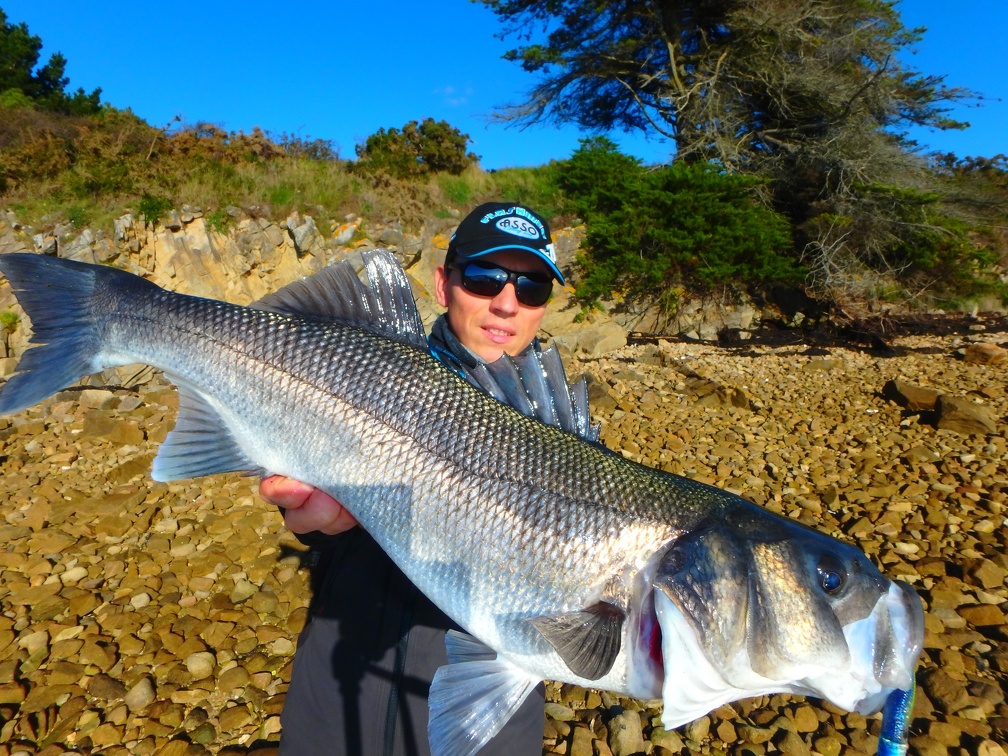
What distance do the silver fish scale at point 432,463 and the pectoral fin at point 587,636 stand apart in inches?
2.0

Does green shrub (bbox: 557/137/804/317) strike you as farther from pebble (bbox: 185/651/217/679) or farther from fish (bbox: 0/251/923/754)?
fish (bbox: 0/251/923/754)

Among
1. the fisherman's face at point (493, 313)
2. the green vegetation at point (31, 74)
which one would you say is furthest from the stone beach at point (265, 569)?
the green vegetation at point (31, 74)

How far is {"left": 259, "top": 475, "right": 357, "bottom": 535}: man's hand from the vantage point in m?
2.09

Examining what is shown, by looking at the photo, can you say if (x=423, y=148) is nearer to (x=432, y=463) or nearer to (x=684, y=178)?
(x=684, y=178)

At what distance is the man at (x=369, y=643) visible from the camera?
2.21m

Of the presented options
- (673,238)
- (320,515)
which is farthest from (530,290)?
(673,238)

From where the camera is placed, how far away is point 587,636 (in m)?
1.69

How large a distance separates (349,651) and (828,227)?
15.3m

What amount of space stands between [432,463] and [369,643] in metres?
1.00

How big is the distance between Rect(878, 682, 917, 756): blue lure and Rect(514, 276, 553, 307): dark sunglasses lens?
7.22ft

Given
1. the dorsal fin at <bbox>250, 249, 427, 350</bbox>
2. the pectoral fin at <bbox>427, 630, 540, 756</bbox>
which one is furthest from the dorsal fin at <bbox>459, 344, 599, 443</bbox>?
the pectoral fin at <bbox>427, 630, 540, 756</bbox>

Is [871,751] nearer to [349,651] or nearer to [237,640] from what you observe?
[349,651]

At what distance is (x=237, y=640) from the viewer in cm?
330

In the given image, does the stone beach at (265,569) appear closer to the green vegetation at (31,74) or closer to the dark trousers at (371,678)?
the dark trousers at (371,678)
